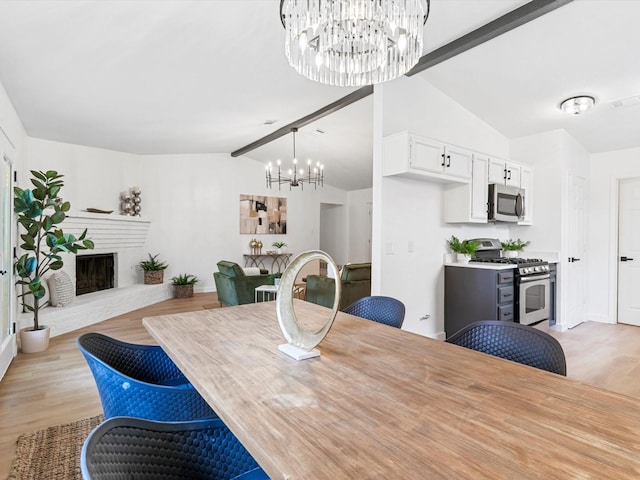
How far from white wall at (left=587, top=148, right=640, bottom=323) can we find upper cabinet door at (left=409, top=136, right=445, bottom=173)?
3.08m

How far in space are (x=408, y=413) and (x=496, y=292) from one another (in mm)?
3278

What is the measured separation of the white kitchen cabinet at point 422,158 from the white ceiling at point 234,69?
850mm

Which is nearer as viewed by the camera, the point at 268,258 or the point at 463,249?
the point at 463,249

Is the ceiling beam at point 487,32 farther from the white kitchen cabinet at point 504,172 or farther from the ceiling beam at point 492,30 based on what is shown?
the white kitchen cabinet at point 504,172

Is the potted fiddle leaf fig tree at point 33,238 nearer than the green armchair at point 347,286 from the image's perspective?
Yes

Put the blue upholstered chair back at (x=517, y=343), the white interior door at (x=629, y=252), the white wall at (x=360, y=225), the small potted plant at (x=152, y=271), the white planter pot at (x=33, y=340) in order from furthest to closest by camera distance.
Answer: the white wall at (x=360, y=225)
the small potted plant at (x=152, y=271)
the white interior door at (x=629, y=252)
the white planter pot at (x=33, y=340)
the blue upholstered chair back at (x=517, y=343)

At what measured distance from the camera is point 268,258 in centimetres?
852

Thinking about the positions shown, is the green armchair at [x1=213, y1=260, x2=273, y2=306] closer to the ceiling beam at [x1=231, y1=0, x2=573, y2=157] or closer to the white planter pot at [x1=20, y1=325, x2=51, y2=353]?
the white planter pot at [x1=20, y1=325, x2=51, y2=353]

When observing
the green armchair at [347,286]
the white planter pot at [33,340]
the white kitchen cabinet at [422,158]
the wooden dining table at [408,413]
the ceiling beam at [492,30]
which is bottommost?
the white planter pot at [33,340]

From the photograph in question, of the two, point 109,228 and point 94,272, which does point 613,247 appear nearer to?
point 109,228

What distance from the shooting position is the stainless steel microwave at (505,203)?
4.29 metres

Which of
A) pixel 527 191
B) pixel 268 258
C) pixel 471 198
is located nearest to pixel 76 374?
pixel 471 198

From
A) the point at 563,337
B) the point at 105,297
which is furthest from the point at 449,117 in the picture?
the point at 105,297

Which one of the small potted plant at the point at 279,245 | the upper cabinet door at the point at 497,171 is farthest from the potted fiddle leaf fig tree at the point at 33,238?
the small potted plant at the point at 279,245
